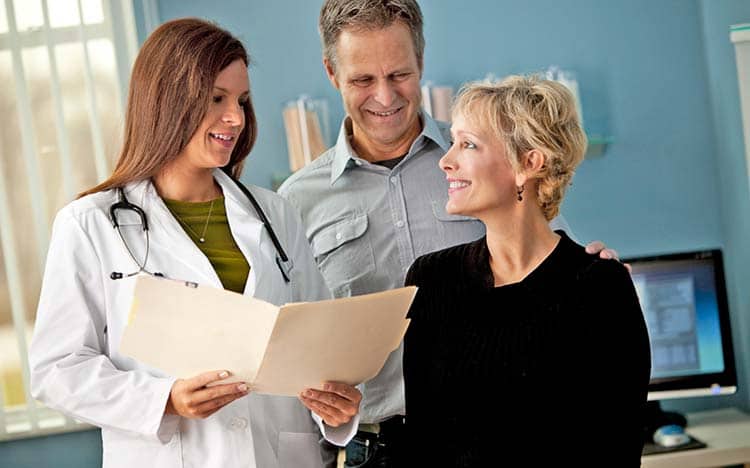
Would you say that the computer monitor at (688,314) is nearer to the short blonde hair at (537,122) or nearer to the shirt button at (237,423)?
the short blonde hair at (537,122)

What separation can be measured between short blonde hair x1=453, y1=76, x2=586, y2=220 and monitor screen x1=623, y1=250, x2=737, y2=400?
1.97 m

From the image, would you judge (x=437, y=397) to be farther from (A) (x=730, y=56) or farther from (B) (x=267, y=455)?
(A) (x=730, y=56)

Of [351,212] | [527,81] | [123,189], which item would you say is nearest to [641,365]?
[527,81]

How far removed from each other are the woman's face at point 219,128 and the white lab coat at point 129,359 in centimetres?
11

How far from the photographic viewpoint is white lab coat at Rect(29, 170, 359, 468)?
1.82 m

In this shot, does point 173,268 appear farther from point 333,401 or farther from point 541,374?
point 541,374

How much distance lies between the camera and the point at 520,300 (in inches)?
78.4

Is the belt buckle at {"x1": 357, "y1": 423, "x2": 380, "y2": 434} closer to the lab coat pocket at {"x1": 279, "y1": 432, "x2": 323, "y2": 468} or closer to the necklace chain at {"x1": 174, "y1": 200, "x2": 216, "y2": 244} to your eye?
the lab coat pocket at {"x1": 279, "y1": 432, "x2": 323, "y2": 468}

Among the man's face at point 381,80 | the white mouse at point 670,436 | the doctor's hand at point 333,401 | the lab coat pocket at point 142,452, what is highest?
the man's face at point 381,80

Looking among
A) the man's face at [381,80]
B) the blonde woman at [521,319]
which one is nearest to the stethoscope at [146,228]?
the blonde woman at [521,319]

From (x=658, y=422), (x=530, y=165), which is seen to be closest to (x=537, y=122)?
(x=530, y=165)

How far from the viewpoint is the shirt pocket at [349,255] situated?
7.73ft

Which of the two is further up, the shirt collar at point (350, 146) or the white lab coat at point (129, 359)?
the shirt collar at point (350, 146)

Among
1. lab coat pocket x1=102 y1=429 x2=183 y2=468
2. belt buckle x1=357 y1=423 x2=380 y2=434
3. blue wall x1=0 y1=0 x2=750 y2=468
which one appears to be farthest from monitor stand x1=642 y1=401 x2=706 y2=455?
lab coat pocket x1=102 y1=429 x2=183 y2=468
